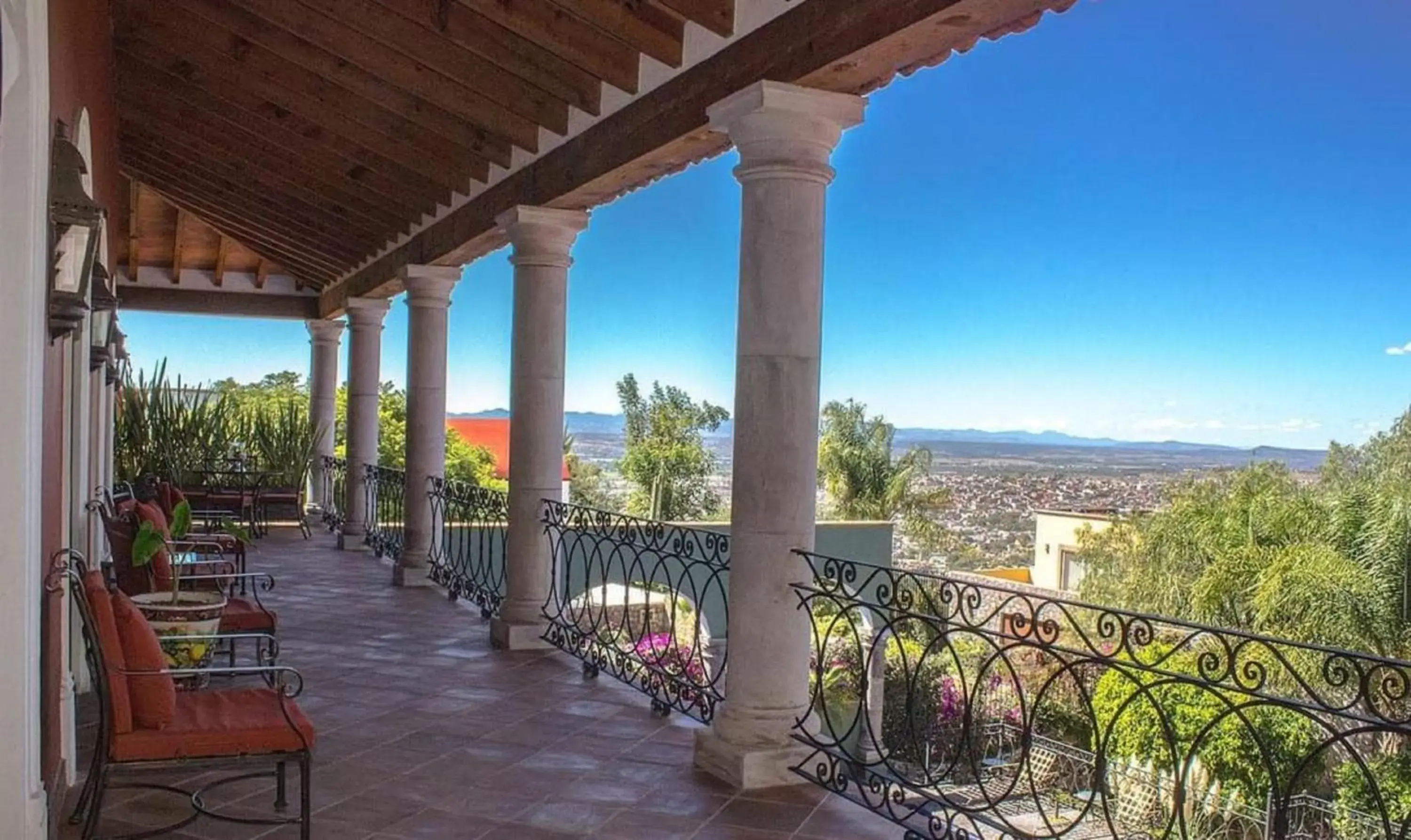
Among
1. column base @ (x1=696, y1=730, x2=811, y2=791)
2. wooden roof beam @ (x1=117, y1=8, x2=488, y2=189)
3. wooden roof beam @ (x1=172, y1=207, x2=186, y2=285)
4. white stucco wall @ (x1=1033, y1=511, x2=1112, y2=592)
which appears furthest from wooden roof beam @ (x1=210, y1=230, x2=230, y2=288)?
white stucco wall @ (x1=1033, y1=511, x2=1112, y2=592)

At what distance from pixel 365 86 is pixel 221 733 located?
4631 millimetres

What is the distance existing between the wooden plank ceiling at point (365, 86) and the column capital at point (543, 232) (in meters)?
0.44

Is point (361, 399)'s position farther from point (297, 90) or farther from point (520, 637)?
point (520, 637)

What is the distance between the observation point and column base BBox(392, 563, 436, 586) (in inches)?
393

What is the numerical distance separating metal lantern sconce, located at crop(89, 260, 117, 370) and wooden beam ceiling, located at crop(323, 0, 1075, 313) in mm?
2211

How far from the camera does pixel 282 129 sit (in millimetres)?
8539

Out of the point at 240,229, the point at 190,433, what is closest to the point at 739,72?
the point at 240,229

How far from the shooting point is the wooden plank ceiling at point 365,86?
567 cm

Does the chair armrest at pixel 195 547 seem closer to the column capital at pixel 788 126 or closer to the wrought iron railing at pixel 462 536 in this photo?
the wrought iron railing at pixel 462 536

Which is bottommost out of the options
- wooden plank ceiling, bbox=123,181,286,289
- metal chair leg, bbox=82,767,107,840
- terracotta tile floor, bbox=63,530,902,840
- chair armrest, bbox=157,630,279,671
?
terracotta tile floor, bbox=63,530,902,840

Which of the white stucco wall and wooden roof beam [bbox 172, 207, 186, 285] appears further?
the white stucco wall

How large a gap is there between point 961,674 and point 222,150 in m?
8.02

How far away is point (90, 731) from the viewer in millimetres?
5141

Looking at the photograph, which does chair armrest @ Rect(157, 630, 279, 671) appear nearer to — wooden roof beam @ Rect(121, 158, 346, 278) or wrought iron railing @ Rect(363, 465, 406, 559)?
wrought iron railing @ Rect(363, 465, 406, 559)
